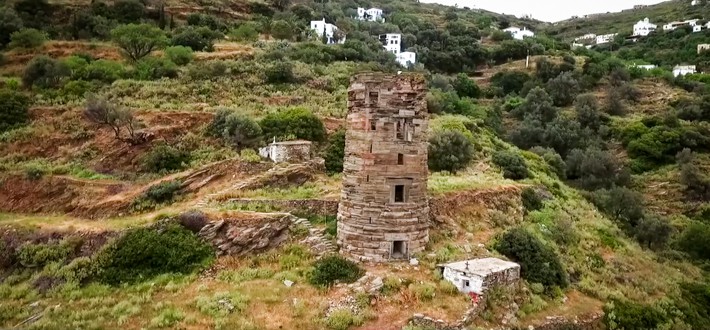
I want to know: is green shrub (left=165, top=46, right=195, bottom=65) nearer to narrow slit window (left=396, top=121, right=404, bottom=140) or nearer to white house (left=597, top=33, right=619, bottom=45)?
narrow slit window (left=396, top=121, right=404, bottom=140)

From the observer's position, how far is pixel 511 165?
3108 centimetres

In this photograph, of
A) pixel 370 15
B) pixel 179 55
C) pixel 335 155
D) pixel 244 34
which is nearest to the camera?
pixel 335 155

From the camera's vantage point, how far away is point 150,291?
16562mm

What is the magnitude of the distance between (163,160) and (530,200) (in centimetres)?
1775

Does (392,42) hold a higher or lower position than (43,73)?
higher

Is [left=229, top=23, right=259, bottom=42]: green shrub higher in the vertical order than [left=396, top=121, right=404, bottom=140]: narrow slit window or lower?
higher

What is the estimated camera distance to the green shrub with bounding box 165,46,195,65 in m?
42.0

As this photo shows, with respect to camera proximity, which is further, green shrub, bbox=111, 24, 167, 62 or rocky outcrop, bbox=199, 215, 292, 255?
green shrub, bbox=111, 24, 167, 62

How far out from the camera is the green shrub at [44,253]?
18969 mm

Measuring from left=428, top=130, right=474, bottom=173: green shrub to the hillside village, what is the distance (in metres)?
0.14

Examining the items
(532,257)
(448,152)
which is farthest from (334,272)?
(448,152)

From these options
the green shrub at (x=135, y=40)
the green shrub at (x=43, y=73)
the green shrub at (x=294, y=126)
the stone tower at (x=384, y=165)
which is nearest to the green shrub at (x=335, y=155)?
the green shrub at (x=294, y=126)

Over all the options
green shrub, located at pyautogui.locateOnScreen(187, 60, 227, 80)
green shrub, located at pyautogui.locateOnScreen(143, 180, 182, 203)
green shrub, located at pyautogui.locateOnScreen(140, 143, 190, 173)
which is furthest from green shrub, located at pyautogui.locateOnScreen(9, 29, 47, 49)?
green shrub, located at pyautogui.locateOnScreen(143, 180, 182, 203)

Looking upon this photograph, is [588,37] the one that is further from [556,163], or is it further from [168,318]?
[168,318]
